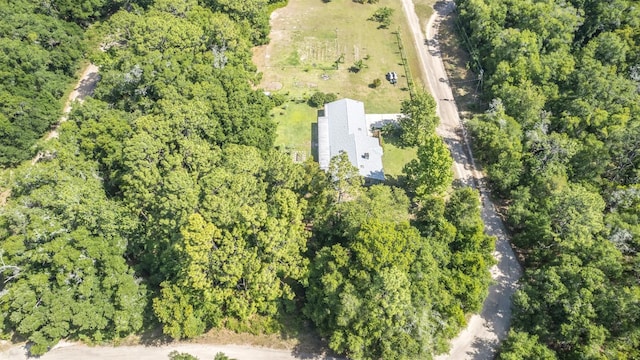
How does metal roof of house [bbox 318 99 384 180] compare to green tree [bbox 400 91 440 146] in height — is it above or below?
below

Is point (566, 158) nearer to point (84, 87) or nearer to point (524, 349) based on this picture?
point (524, 349)

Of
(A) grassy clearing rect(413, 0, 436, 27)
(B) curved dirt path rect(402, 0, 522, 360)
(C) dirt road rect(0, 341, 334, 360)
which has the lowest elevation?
(C) dirt road rect(0, 341, 334, 360)

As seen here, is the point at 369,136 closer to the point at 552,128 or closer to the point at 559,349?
the point at 552,128

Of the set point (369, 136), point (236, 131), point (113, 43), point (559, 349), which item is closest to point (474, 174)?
point (369, 136)

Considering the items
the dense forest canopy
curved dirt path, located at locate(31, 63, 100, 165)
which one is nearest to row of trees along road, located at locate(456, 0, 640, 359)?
curved dirt path, located at locate(31, 63, 100, 165)

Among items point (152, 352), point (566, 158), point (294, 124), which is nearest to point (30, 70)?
point (294, 124)

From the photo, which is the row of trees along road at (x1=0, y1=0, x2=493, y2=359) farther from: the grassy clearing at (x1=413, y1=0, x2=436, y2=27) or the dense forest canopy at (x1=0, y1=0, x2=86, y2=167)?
the grassy clearing at (x1=413, y1=0, x2=436, y2=27)
